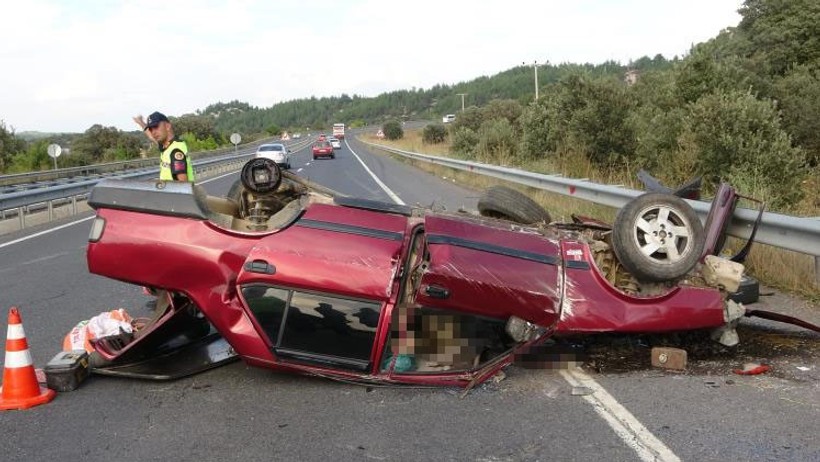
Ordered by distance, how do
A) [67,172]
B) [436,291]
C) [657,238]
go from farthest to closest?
[67,172], [657,238], [436,291]

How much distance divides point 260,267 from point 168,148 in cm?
299

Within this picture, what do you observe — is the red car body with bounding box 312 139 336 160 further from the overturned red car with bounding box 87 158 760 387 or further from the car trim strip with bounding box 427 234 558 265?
the car trim strip with bounding box 427 234 558 265

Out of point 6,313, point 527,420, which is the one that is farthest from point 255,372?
point 6,313

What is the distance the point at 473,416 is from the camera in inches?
155

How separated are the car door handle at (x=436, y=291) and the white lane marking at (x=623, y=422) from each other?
0.99 m

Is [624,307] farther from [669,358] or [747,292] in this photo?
[747,292]

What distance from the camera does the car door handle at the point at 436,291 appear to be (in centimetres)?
420

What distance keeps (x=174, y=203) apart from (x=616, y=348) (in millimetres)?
3055

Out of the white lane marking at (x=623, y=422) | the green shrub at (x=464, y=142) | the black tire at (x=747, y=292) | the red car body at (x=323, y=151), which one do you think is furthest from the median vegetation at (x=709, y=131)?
the red car body at (x=323, y=151)

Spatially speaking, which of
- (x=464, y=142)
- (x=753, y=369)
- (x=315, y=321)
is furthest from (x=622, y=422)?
(x=464, y=142)

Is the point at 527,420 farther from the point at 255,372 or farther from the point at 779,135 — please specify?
the point at 779,135

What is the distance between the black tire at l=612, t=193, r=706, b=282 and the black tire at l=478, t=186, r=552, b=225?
0.81m

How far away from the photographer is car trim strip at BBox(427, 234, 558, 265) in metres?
4.35

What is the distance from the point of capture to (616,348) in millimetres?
4934
